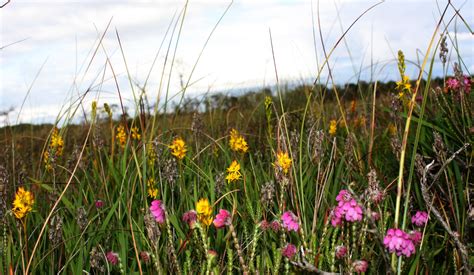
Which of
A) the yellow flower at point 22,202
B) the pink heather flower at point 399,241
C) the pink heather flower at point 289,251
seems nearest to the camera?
the pink heather flower at point 399,241

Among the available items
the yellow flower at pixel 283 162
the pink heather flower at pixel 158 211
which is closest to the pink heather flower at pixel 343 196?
the yellow flower at pixel 283 162

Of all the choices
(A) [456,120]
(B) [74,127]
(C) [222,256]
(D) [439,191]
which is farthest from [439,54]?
(B) [74,127]

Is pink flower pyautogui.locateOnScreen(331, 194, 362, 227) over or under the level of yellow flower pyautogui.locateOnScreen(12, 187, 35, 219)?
under

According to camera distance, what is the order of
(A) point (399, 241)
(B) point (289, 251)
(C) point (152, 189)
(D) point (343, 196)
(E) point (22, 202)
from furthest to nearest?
(C) point (152, 189), (E) point (22, 202), (D) point (343, 196), (B) point (289, 251), (A) point (399, 241)

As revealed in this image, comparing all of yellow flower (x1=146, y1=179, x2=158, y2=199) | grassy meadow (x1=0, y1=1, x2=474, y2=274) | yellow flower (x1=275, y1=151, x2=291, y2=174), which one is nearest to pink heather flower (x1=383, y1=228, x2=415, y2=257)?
grassy meadow (x1=0, y1=1, x2=474, y2=274)

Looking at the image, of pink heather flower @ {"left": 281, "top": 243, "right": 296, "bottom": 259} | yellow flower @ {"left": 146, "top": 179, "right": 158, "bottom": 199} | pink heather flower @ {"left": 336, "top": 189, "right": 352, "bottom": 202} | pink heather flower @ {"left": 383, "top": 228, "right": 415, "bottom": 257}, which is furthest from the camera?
yellow flower @ {"left": 146, "top": 179, "right": 158, "bottom": 199}

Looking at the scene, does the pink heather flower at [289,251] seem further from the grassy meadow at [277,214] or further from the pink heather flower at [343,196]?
the pink heather flower at [343,196]

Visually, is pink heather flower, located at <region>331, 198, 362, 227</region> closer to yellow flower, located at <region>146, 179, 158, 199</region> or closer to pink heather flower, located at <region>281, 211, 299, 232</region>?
pink heather flower, located at <region>281, 211, 299, 232</region>

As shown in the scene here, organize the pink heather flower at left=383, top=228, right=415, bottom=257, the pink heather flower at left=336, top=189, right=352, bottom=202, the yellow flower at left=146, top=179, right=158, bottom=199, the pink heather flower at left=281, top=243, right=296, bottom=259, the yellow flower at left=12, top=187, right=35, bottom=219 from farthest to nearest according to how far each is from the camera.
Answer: the yellow flower at left=146, top=179, right=158, bottom=199 < the yellow flower at left=12, top=187, right=35, bottom=219 < the pink heather flower at left=336, top=189, right=352, bottom=202 < the pink heather flower at left=281, top=243, right=296, bottom=259 < the pink heather flower at left=383, top=228, right=415, bottom=257

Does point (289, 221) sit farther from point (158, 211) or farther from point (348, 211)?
point (158, 211)

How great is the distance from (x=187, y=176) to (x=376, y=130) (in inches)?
75.3

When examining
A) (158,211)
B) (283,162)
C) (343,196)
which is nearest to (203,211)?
(158,211)

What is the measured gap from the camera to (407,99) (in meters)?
3.11

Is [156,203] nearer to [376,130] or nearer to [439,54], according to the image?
[439,54]
